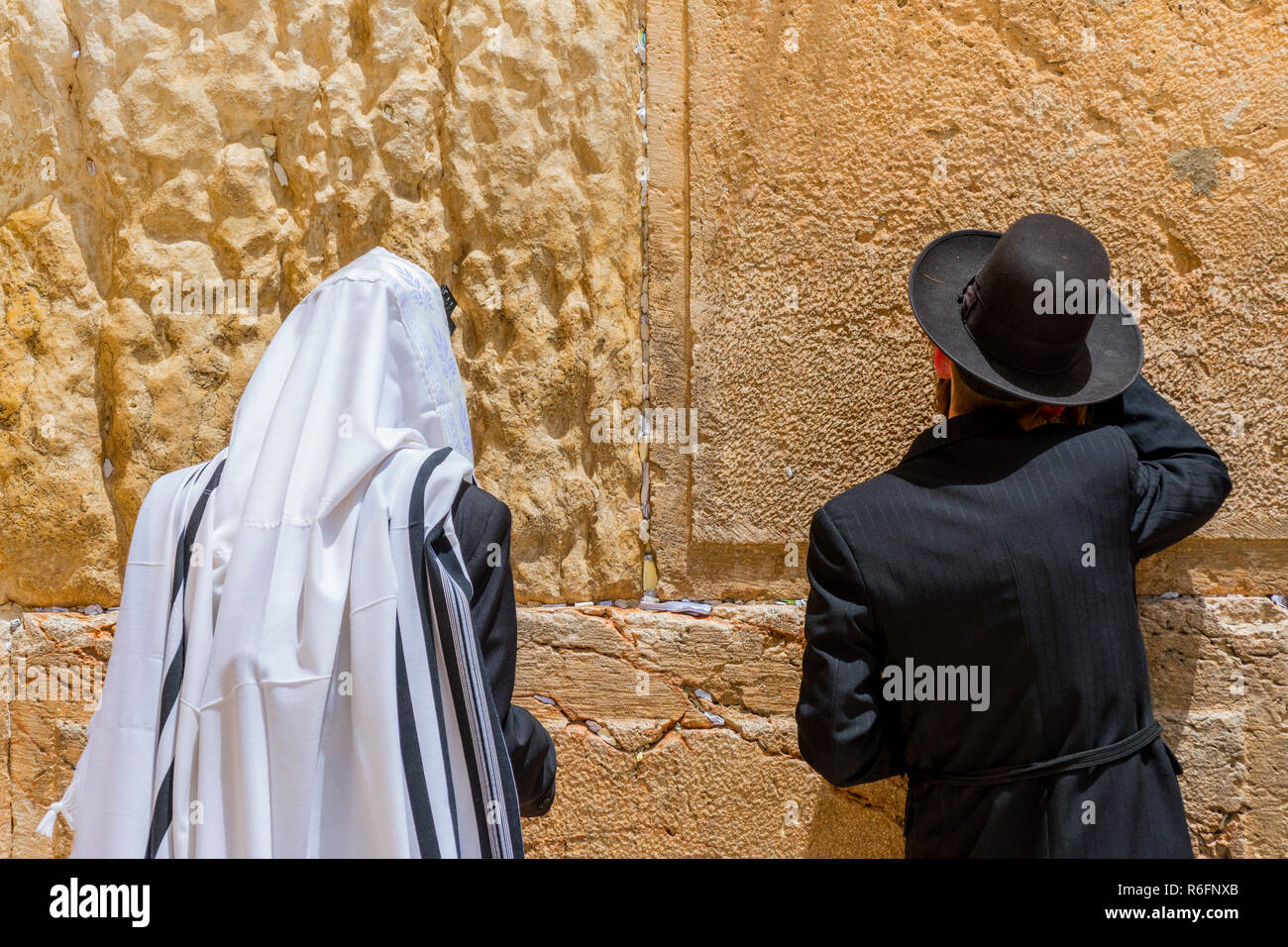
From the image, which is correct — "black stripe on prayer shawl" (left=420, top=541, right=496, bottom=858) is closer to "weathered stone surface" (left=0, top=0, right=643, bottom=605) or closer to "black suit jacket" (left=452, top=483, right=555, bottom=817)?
"black suit jacket" (left=452, top=483, right=555, bottom=817)

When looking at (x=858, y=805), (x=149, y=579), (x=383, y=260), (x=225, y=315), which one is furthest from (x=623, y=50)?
(x=858, y=805)

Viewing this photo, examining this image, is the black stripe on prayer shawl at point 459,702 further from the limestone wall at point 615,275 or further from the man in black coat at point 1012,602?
the limestone wall at point 615,275

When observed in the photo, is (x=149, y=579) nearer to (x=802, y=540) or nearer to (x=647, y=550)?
(x=647, y=550)

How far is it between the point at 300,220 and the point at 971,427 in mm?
1751

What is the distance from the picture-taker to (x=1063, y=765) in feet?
5.61

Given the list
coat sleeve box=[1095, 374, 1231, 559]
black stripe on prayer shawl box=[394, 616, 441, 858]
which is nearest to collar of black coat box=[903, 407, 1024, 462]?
coat sleeve box=[1095, 374, 1231, 559]

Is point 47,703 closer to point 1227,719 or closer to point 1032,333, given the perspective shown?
point 1032,333

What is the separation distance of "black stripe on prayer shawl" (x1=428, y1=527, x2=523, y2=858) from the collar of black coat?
0.90m

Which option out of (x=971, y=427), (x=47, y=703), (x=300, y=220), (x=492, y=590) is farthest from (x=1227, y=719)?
(x=47, y=703)

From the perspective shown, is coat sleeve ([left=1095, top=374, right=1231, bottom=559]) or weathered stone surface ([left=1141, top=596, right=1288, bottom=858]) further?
weathered stone surface ([left=1141, top=596, right=1288, bottom=858])

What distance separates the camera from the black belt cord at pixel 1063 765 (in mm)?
1709

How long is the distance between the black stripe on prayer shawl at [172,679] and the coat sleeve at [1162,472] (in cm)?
169

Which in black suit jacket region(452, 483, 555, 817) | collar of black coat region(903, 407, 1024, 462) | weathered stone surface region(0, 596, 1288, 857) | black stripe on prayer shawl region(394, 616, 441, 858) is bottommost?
weathered stone surface region(0, 596, 1288, 857)

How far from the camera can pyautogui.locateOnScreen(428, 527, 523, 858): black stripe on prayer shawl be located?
1516mm
